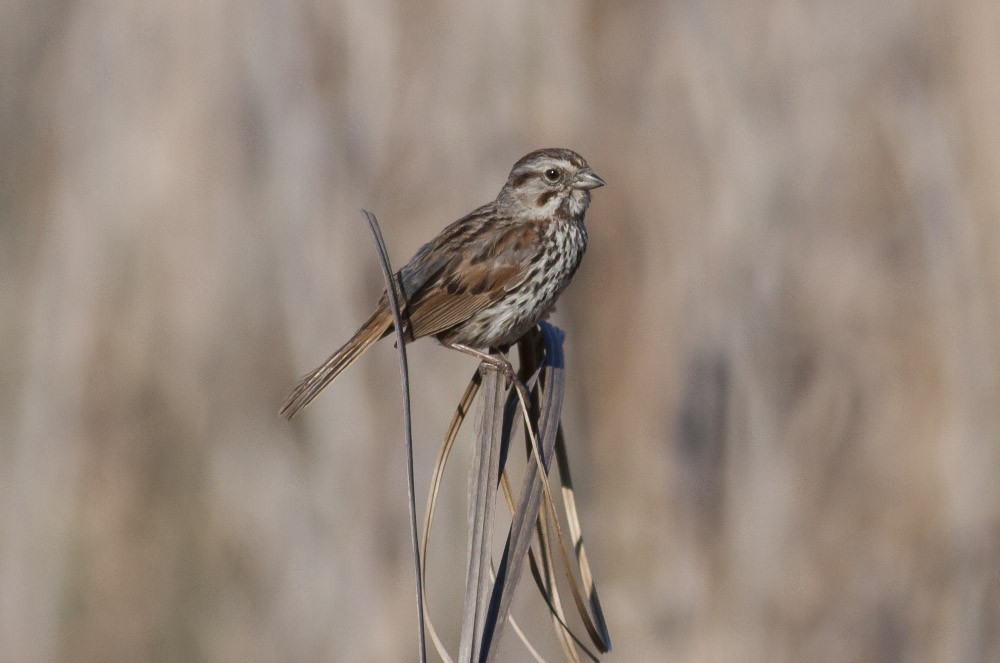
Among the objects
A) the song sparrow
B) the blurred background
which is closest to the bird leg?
the song sparrow

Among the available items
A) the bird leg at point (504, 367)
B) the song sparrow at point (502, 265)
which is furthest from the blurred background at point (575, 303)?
the bird leg at point (504, 367)

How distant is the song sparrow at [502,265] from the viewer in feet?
8.43

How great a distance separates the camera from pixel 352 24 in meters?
3.13

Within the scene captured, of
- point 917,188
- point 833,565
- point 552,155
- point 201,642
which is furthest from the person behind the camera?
point 201,642

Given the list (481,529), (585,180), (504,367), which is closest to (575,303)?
(585,180)

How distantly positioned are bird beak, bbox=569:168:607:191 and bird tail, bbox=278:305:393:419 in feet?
2.04

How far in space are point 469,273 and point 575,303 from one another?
5.27 ft

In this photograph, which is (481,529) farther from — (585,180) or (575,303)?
(575,303)

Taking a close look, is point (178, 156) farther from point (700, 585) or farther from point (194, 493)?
point (700, 585)

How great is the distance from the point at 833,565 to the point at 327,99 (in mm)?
2046

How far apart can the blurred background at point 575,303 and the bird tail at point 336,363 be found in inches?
25.9

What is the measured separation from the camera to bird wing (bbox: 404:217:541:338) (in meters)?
2.56

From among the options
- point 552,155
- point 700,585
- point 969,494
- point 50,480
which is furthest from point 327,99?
point 969,494

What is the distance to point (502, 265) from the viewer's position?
8.74 ft
